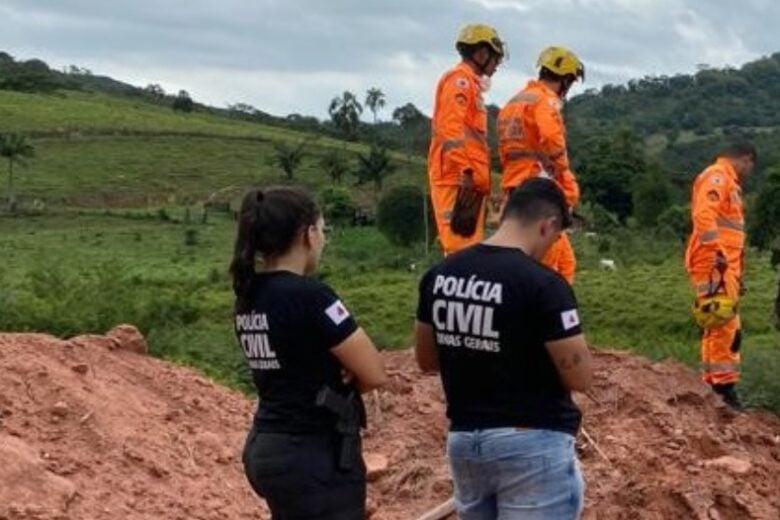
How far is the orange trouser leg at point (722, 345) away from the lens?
9.54m

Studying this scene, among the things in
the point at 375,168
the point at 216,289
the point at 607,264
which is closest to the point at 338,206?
the point at 375,168

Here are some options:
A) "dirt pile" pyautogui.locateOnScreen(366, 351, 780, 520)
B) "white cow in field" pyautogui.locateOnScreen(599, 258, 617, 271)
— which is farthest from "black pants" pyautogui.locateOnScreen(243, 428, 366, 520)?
"white cow in field" pyautogui.locateOnScreen(599, 258, 617, 271)

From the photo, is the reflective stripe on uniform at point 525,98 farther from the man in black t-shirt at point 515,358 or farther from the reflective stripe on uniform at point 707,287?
the man in black t-shirt at point 515,358

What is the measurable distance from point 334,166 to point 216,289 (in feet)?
145

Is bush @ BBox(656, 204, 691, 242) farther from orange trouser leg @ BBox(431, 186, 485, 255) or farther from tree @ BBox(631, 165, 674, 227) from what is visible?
orange trouser leg @ BBox(431, 186, 485, 255)

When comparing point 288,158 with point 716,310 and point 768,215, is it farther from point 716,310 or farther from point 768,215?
point 716,310

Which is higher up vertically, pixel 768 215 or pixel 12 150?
pixel 768 215

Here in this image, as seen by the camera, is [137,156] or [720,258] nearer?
[720,258]

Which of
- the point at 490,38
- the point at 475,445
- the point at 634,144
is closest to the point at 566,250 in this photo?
the point at 490,38

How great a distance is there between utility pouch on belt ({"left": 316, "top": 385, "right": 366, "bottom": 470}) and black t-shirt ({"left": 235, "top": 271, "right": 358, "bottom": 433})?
0.02 meters

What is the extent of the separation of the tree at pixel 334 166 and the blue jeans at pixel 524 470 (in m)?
73.4

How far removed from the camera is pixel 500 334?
4199mm

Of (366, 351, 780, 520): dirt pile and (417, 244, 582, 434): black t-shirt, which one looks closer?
(417, 244, 582, 434): black t-shirt

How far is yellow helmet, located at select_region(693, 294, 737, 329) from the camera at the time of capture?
9.42 meters
